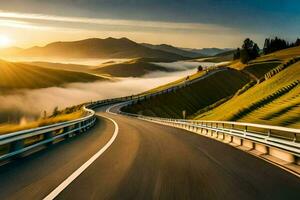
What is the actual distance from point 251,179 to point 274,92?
5564cm

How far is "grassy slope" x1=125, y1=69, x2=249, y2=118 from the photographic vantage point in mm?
94256

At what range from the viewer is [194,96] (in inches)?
4422

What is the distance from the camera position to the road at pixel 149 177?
8430 millimetres

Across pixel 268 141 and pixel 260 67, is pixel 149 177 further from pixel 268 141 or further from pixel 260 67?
A: pixel 260 67

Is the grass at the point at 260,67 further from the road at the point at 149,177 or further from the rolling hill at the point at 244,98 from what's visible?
the road at the point at 149,177

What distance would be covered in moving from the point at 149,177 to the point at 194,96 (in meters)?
103

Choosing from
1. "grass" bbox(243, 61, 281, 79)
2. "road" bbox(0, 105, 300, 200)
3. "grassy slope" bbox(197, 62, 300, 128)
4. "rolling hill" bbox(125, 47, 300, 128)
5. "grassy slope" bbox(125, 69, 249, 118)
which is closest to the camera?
"road" bbox(0, 105, 300, 200)

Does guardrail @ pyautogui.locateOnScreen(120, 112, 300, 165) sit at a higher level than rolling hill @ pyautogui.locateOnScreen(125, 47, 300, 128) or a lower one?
lower

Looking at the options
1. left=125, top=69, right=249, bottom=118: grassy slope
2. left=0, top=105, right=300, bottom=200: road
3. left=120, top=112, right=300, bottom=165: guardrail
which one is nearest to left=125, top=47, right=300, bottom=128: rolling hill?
left=125, top=69, right=249, bottom=118: grassy slope

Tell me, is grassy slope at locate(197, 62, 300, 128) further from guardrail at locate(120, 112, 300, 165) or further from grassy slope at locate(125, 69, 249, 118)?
grassy slope at locate(125, 69, 249, 118)

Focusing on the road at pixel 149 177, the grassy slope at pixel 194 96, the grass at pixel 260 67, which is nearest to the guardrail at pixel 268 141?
the road at pixel 149 177

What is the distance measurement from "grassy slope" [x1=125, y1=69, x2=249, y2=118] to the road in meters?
76.7

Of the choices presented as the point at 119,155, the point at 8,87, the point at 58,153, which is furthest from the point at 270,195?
the point at 8,87

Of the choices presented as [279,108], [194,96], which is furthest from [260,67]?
[279,108]
